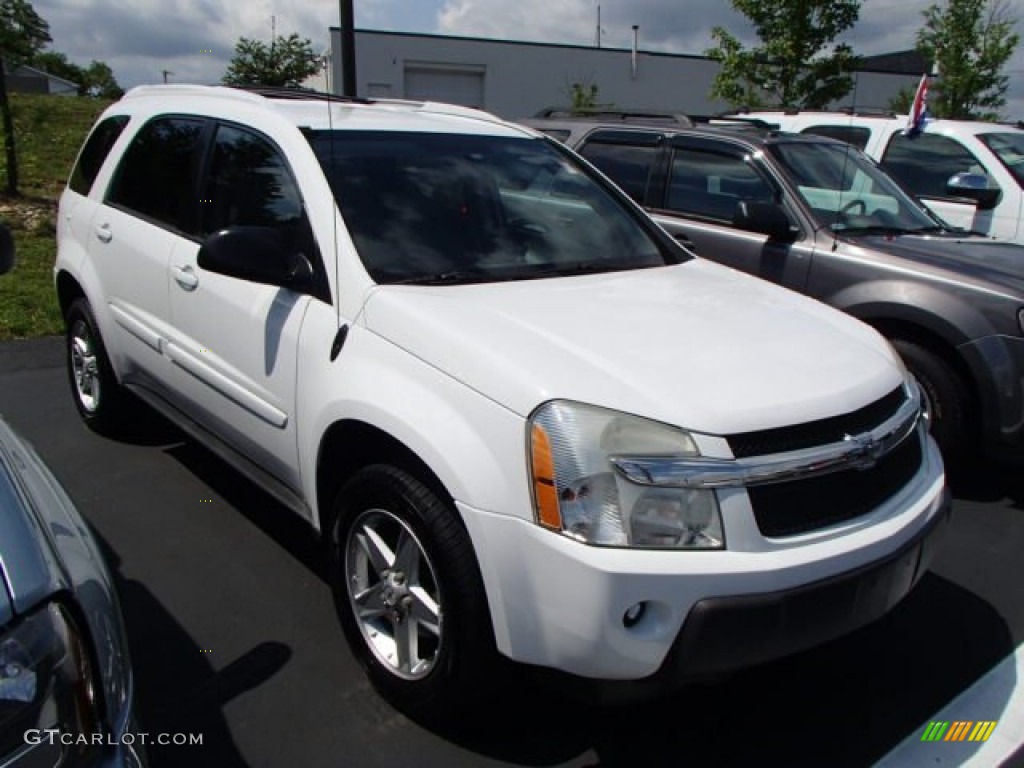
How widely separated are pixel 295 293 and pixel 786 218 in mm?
3185

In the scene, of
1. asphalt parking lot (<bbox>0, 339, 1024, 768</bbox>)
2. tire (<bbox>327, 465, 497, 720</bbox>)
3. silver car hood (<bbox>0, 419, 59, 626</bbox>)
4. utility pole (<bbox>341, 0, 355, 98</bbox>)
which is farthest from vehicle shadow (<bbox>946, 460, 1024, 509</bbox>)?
utility pole (<bbox>341, 0, 355, 98</bbox>)

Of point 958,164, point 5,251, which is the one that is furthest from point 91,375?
point 958,164

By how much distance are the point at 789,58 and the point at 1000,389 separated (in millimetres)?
9652

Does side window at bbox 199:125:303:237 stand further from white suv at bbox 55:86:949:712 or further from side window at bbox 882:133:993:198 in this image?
side window at bbox 882:133:993:198

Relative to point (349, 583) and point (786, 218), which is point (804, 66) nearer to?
point (786, 218)

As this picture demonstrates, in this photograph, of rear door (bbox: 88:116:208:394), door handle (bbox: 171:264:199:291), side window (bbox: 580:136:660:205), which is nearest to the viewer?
door handle (bbox: 171:264:199:291)

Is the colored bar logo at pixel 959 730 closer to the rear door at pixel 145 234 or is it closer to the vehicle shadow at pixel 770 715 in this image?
the vehicle shadow at pixel 770 715

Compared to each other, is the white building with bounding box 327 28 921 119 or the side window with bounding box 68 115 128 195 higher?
the white building with bounding box 327 28 921 119

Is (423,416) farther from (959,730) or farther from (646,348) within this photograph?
(959,730)

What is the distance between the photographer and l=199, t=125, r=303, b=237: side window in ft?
10.2

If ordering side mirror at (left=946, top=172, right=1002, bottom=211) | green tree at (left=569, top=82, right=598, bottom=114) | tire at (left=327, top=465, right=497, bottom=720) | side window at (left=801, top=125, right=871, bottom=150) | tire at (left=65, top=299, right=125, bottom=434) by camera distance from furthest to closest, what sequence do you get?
green tree at (left=569, top=82, right=598, bottom=114), side window at (left=801, top=125, right=871, bottom=150), side mirror at (left=946, top=172, right=1002, bottom=211), tire at (left=65, top=299, right=125, bottom=434), tire at (left=327, top=465, right=497, bottom=720)

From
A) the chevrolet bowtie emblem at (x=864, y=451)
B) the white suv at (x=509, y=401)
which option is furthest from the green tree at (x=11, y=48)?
the chevrolet bowtie emblem at (x=864, y=451)

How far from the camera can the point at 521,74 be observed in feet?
97.3

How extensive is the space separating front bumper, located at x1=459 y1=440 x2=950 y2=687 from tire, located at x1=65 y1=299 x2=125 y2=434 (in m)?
3.04
